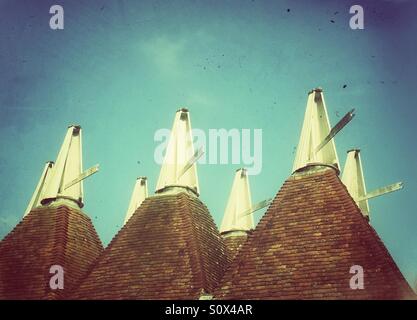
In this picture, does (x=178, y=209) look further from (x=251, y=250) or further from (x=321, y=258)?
(x=321, y=258)

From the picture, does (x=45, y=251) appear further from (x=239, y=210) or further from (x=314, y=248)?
(x=314, y=248)

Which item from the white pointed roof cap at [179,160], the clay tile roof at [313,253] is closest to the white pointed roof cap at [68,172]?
the white pointed roof cap at [179,160]

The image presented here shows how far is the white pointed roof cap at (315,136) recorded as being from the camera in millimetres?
9359

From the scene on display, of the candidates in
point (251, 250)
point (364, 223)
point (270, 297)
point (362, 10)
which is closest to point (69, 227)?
point (251, 250)

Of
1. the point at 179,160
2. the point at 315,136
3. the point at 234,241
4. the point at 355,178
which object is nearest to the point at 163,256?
the point at 179,160

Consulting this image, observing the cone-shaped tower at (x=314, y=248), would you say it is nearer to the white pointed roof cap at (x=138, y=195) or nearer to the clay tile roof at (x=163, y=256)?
the clay tile roof at (x=163, y=256)

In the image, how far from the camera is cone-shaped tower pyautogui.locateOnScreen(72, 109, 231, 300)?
837 centimetres

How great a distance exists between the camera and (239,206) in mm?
11836

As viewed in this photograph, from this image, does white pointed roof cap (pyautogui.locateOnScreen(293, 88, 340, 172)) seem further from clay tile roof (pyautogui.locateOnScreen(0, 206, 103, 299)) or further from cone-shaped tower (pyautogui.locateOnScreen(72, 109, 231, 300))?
clay tile roof (pyautogui.locateOnScreen(0, 206, 103, 299))

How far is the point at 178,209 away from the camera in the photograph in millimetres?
9664

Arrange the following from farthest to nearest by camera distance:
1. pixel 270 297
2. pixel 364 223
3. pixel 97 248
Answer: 1. pixel 97 248
2. pixel 364 223
3. pixel 270 297
